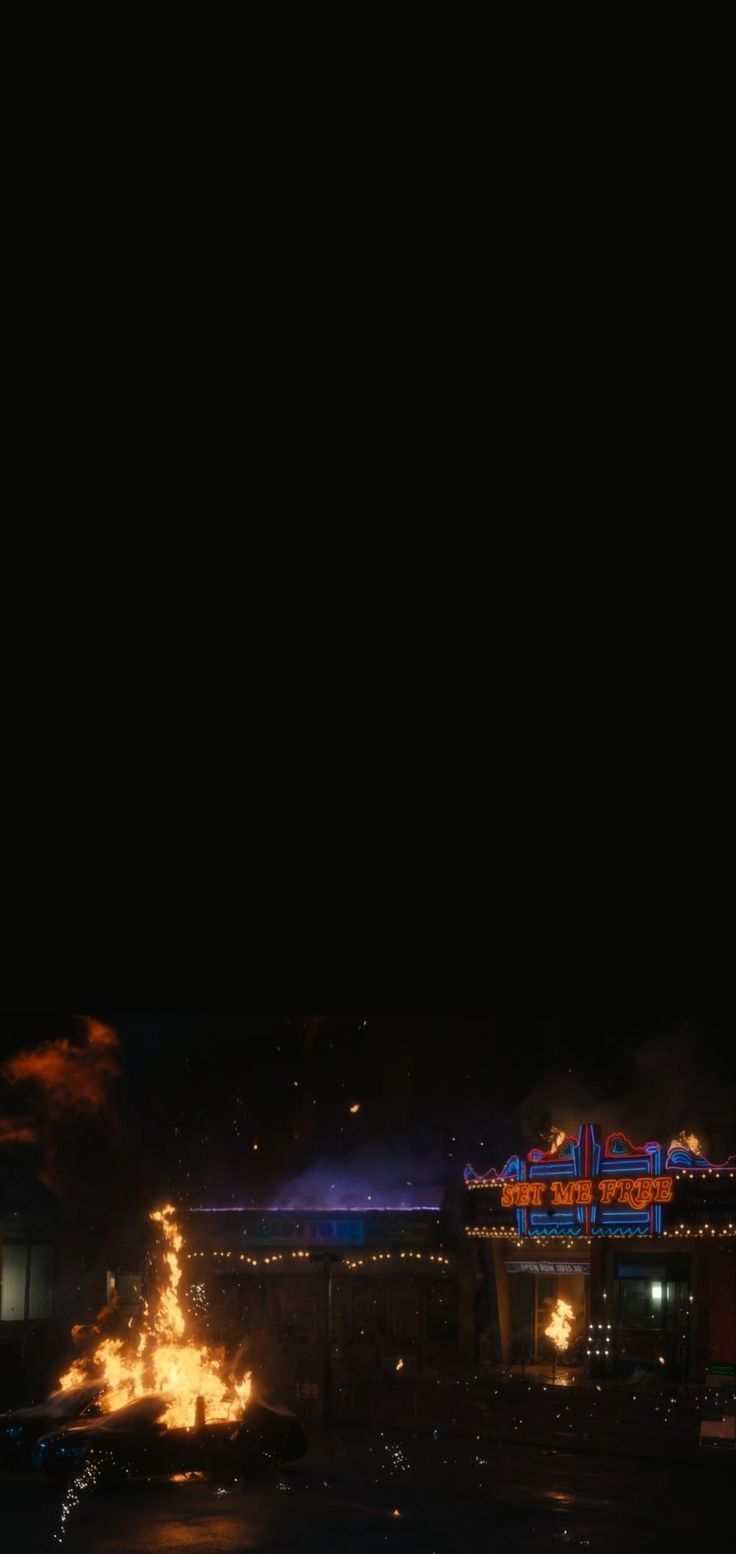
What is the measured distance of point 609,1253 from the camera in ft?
95.9

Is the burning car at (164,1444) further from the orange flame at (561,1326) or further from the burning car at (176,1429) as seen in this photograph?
the orange flame at (561,1326)

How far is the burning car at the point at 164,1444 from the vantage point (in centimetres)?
2038

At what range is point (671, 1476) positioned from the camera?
68.0 ft

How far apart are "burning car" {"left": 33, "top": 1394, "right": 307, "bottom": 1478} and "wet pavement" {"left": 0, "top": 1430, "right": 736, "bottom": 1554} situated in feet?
1.25

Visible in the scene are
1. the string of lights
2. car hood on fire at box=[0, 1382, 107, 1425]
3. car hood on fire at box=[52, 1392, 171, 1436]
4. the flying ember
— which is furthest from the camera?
the string of lights

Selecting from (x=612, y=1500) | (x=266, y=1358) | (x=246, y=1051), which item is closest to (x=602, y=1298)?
(x=266, y=1358)

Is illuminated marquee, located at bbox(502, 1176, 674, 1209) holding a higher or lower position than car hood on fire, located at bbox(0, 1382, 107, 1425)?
higher

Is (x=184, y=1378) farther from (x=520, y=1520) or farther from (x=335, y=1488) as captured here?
(x=520, y=1520)

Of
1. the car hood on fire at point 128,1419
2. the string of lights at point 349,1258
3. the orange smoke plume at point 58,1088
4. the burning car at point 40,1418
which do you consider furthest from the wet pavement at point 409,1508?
the orange smoke plume at point 58,1088

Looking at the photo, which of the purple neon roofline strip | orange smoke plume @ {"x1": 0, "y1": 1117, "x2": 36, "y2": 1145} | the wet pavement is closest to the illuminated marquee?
the purple neon roofline strip

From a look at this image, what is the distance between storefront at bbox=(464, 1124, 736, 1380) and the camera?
2667cm

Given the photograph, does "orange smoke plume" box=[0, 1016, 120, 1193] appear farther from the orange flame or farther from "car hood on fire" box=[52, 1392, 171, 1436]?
"car hood on fire" box=[52, 1392, 171, 1436]

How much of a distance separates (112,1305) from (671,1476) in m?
17.5

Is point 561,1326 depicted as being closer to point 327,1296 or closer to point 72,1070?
point 327,1296
